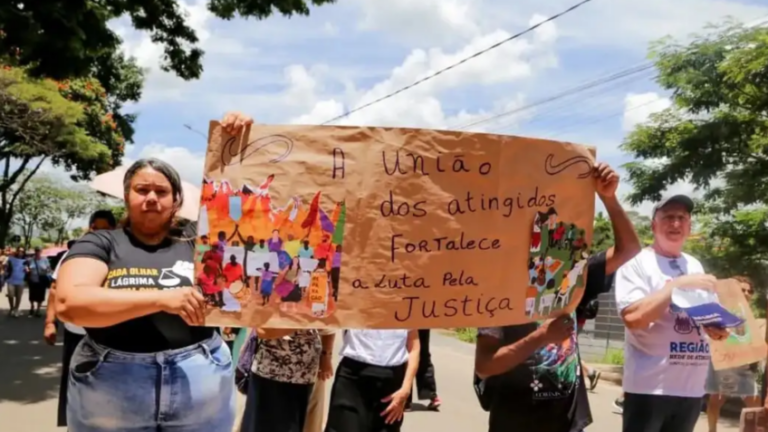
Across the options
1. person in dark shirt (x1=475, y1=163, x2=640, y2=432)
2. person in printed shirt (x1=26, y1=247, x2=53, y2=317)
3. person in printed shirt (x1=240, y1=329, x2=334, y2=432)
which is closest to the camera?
person in dark shirt (x1=475, y1=163, x2=640, y2=432)

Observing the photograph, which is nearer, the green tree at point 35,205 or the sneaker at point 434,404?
the sneaker at point 434,404

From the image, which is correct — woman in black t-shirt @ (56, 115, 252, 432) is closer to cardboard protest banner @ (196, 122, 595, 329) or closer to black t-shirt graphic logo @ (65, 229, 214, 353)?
black t-shirt graphic logo @ (65, 229, 214, 353)

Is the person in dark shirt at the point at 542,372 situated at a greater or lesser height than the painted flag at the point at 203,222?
lesser

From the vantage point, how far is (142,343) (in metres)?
2.61

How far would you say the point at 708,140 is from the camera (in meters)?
9.16

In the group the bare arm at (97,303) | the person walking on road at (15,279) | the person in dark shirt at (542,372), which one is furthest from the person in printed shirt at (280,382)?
the person walking on road at (15,279)

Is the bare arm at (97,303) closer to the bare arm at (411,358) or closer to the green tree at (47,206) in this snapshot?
the bare arm at (411,358)

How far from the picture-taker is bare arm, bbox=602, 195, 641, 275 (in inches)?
115

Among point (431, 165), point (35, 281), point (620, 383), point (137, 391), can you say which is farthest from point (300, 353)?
point (35, 281)

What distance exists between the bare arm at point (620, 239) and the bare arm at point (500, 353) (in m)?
0.47

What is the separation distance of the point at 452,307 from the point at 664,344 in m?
1.53

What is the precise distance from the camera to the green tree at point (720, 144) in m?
8.48

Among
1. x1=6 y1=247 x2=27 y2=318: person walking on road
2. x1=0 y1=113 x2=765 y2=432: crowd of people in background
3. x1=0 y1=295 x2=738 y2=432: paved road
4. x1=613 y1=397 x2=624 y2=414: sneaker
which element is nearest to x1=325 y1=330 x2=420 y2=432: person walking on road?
x1=0 y1=113 x2=765 y2=432: crowd of people in background

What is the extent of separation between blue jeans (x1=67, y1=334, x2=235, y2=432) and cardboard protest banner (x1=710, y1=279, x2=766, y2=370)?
2.28 meters
